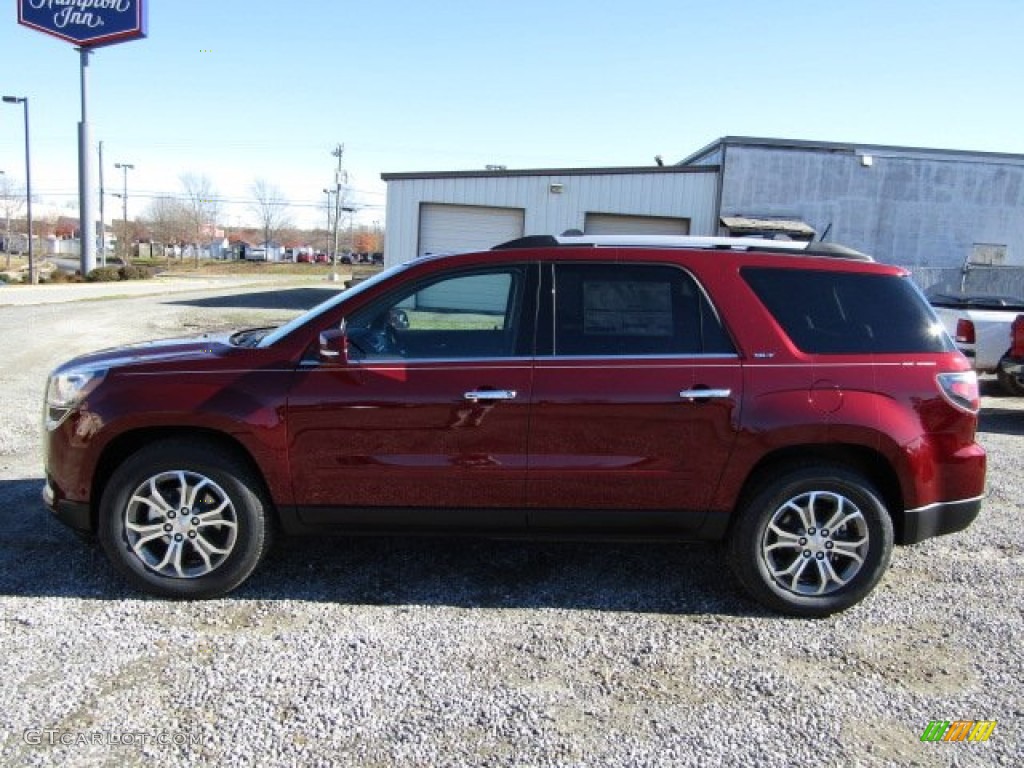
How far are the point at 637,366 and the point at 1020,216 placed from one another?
75.9 feet

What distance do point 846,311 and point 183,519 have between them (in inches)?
133

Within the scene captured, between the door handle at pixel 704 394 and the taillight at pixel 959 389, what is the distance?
3.41ft

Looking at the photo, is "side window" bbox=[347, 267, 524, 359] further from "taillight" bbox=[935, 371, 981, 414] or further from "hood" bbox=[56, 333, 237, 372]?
"taillight" bbox=[935, 371, 981, 414]

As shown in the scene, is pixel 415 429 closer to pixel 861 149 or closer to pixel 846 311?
pixel 846 311

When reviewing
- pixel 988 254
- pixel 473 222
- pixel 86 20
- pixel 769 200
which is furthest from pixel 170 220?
pixel 988 254

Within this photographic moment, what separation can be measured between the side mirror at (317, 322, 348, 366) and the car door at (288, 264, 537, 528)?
3 centimetres

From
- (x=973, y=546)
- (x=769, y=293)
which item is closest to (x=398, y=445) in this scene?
(x=769, y=293)

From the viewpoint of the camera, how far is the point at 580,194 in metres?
21.0

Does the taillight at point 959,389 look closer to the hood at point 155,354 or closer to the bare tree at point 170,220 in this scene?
the hood at point 155,354

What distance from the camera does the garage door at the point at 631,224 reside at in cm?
2116

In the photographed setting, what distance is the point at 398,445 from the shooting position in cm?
369

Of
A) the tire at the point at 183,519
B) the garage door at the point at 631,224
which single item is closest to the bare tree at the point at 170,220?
the garage door at the point at 631,224

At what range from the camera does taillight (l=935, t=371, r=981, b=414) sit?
371 cm

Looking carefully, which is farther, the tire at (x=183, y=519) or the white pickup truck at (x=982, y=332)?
the white pickup truck at (x=982, y=332)
